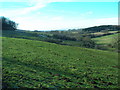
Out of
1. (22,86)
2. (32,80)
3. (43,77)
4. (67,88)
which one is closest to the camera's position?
(22,86)

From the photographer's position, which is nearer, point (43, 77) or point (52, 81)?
point (52, 81)

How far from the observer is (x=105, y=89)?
1189cm

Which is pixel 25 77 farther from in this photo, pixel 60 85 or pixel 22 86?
pixel 60 85

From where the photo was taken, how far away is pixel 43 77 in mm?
12828

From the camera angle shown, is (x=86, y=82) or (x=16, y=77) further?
(x=86, y=82)

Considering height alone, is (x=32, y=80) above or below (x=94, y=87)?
above

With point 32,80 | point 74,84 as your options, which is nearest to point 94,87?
point 74,84

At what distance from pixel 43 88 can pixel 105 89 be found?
6.01 m

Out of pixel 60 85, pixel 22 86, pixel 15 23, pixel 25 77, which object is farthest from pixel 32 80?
pixel 15 23

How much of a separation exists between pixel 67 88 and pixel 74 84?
50.3 inches

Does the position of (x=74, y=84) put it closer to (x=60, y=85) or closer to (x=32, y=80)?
(x=60, y=85)

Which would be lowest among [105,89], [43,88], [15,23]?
[105,89]

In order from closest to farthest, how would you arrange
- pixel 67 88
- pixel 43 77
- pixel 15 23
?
pixel 67 88, pixel 43 77, pixel 15 23

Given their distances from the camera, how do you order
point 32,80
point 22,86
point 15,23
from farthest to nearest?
1. point 15,23
2. point 32,80
3. point 22,86
